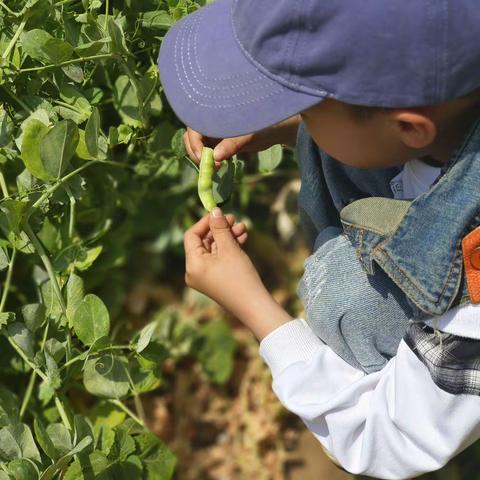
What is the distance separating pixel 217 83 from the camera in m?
1.21

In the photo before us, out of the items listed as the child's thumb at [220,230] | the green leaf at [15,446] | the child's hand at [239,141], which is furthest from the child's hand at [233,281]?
the green leaf at [15,446]

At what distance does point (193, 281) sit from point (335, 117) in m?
0.34

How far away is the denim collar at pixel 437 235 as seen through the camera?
3.66 ft

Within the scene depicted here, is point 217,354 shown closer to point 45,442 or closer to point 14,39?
point 45,442

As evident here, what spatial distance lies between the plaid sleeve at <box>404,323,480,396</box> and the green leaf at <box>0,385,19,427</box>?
2.04 feet

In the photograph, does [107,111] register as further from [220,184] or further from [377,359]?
[377,359]

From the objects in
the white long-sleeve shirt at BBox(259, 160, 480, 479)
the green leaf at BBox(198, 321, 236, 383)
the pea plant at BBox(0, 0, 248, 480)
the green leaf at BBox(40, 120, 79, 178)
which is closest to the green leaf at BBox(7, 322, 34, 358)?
A: the pea plant at BBox(0, 0, 248, 480)

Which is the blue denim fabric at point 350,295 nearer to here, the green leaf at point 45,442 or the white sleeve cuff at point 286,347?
the white sleeve cuff at point 286,347

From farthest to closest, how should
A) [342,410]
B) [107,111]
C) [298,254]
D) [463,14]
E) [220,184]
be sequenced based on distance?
[298,254] < [107,111] < [220,184] < [342,410] < [463,14]

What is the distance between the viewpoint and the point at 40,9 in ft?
4.18

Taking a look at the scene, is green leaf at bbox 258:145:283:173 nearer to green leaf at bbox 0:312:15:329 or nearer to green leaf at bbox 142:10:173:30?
green leaf at bbox 142:10:173:30

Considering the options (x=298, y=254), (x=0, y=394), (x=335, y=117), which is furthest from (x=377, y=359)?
(x=298, y=254)

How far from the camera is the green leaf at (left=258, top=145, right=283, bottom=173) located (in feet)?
5.01

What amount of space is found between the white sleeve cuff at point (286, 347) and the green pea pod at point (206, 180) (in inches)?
7.9
